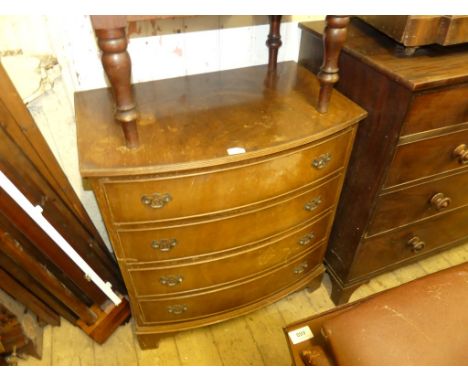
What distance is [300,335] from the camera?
1.02m

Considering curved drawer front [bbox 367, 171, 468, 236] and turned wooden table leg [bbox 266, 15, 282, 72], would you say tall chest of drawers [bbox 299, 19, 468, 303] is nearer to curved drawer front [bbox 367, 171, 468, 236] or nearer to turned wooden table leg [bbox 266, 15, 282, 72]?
curved drawer front [bbox 367, 171, 468, 236]

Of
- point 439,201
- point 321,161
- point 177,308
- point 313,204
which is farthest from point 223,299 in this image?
point 439,201

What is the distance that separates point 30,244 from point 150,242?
49 cm

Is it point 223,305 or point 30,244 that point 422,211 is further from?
point 30,244

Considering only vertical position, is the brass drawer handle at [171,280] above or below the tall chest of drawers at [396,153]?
below

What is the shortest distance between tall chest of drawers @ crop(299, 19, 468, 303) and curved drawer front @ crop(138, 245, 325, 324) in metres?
0.24

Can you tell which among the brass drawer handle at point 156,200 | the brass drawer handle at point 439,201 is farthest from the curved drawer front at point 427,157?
the brass drawer handle at point 156,200

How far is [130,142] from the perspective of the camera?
0.95 metres

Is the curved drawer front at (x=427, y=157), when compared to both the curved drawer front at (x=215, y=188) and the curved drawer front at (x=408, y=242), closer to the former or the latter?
the curved drawer front at (x=215, y=188)

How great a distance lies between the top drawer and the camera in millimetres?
1055

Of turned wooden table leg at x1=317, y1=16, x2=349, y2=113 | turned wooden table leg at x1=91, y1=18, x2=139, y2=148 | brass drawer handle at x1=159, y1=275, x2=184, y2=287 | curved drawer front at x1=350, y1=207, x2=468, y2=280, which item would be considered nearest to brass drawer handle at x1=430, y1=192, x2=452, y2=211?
curved drawer front at x1=350, y1=207, x2=468, y2=280

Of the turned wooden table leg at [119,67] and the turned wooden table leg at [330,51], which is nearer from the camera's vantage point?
the turned wooden table leg at [119,67]

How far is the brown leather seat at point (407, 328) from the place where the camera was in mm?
781

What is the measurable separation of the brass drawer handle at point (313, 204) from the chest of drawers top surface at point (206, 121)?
296 millimetres
